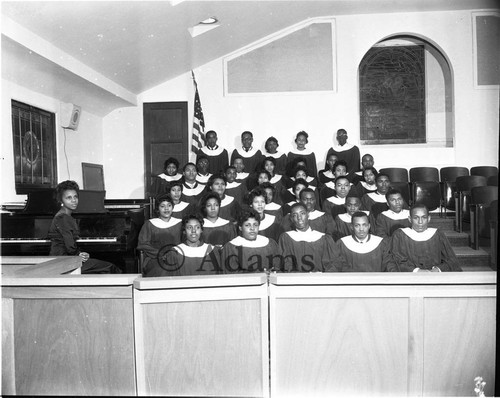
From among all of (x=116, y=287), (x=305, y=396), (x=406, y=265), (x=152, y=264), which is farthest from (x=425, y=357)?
(x=152, y=264)

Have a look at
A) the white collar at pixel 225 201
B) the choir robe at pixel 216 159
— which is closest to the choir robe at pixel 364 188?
the white collar at pixel 225 201

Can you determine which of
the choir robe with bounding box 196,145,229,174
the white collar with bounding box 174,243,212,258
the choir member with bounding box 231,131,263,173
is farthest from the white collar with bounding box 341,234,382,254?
the choir robe with bounding box 196,145,229,174

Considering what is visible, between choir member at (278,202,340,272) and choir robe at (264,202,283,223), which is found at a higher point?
choir robe at (264,202,283,223)

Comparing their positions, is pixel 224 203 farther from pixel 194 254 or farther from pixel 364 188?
pixel 194 254

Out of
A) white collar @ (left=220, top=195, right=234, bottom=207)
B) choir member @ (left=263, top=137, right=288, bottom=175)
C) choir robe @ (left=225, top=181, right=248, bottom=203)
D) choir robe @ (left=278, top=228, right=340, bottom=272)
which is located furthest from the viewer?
choir member @ (left=263, top=137, right=288, bottom=175)

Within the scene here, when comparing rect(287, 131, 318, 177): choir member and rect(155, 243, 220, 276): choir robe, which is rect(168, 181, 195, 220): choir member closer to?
rect(155, 243, 220, 276): choir robe

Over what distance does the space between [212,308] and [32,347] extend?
2.81 ft

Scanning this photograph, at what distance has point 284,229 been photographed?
544 cm

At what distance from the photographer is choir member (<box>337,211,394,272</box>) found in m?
4.18

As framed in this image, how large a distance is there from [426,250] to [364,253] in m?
0.72

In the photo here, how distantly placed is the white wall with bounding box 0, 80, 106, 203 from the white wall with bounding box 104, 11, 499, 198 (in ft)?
1.68

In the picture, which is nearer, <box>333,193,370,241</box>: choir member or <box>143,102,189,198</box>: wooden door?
<box>333,193,370,241</box>: choir member

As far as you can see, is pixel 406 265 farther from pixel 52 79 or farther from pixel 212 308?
pixel 52 79

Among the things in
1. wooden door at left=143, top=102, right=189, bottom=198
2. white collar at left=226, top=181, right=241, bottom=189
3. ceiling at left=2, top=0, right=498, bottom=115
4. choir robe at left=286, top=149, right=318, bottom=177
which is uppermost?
ceiling at left=2, top=0, right=498, bottom=115
